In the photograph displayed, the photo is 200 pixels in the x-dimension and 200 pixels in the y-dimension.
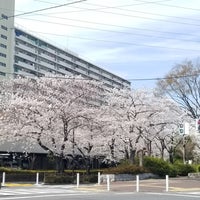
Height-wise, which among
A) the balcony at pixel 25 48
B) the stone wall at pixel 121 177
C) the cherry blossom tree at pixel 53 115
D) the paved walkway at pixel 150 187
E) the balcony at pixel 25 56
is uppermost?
the balcony at pixel 25 48

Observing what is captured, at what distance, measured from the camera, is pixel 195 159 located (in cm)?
7562

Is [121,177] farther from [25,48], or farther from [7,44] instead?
[25,48]

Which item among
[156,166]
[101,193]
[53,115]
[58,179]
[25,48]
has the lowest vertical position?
[101,193]

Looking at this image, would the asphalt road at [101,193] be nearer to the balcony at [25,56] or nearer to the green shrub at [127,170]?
the green shrub at [127,170]

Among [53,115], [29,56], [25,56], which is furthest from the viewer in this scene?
[29,56]

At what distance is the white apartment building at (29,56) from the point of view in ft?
346

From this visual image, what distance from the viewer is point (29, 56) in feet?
393

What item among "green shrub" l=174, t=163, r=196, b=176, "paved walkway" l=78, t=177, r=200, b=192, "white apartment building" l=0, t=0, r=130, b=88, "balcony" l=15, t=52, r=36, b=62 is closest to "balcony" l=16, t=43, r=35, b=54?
"white apartment building" l=0, t=0, r=130, b=88

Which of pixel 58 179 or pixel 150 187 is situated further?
pixel 58 179

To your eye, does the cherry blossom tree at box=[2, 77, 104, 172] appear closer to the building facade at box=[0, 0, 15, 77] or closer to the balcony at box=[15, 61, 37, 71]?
the building facade at box=[0, 0, 15, 77]

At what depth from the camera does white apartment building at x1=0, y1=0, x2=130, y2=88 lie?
346 ft

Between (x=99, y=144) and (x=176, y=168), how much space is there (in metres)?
9.82

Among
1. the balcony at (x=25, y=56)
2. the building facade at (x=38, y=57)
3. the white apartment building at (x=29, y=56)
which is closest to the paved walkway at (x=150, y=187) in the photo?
the white apartment building at (x=29, y=56)

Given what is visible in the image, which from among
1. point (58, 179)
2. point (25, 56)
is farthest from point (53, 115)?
point (25, 56)
